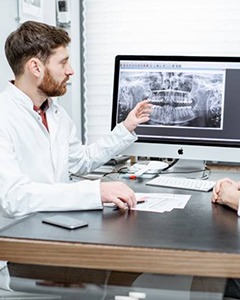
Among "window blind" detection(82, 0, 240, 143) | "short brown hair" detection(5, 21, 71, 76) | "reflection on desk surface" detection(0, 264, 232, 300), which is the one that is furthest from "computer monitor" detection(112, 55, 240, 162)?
"reflection on desk surface" detection(0, 264, 232, 300)

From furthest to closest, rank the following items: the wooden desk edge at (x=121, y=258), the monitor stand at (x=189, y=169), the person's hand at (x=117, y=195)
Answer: the monitor stand at (x=189, y=169) → the person's hand at (x=117, y=195) → the wooden desk edge at (x=121, y=258)

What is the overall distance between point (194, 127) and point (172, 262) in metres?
1.07

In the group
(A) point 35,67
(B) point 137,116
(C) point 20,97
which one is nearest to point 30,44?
(A) point 35,67

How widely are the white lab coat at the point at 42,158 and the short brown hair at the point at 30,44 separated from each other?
0.38 feet

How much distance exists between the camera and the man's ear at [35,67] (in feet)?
5.62

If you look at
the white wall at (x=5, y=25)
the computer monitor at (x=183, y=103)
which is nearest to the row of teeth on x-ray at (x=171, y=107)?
the computer monitor at (x=183, y=103)

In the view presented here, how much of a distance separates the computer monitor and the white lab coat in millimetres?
132

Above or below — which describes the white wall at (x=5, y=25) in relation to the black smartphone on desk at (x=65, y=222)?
above

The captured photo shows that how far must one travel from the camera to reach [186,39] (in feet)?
8.80

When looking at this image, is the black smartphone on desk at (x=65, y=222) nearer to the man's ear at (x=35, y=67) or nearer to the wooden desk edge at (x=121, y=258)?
the wooden desk edge at (x=121, y=258)

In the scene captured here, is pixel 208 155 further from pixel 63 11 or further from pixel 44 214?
pixel 63 11

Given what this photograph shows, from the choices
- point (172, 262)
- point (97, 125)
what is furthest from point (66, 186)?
point (97, 125)

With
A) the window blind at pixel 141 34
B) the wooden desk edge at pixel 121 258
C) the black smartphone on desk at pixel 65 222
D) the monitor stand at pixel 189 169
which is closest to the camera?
the wooden desk edge at pixel 121 258

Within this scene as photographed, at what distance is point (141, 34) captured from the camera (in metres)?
2.74
